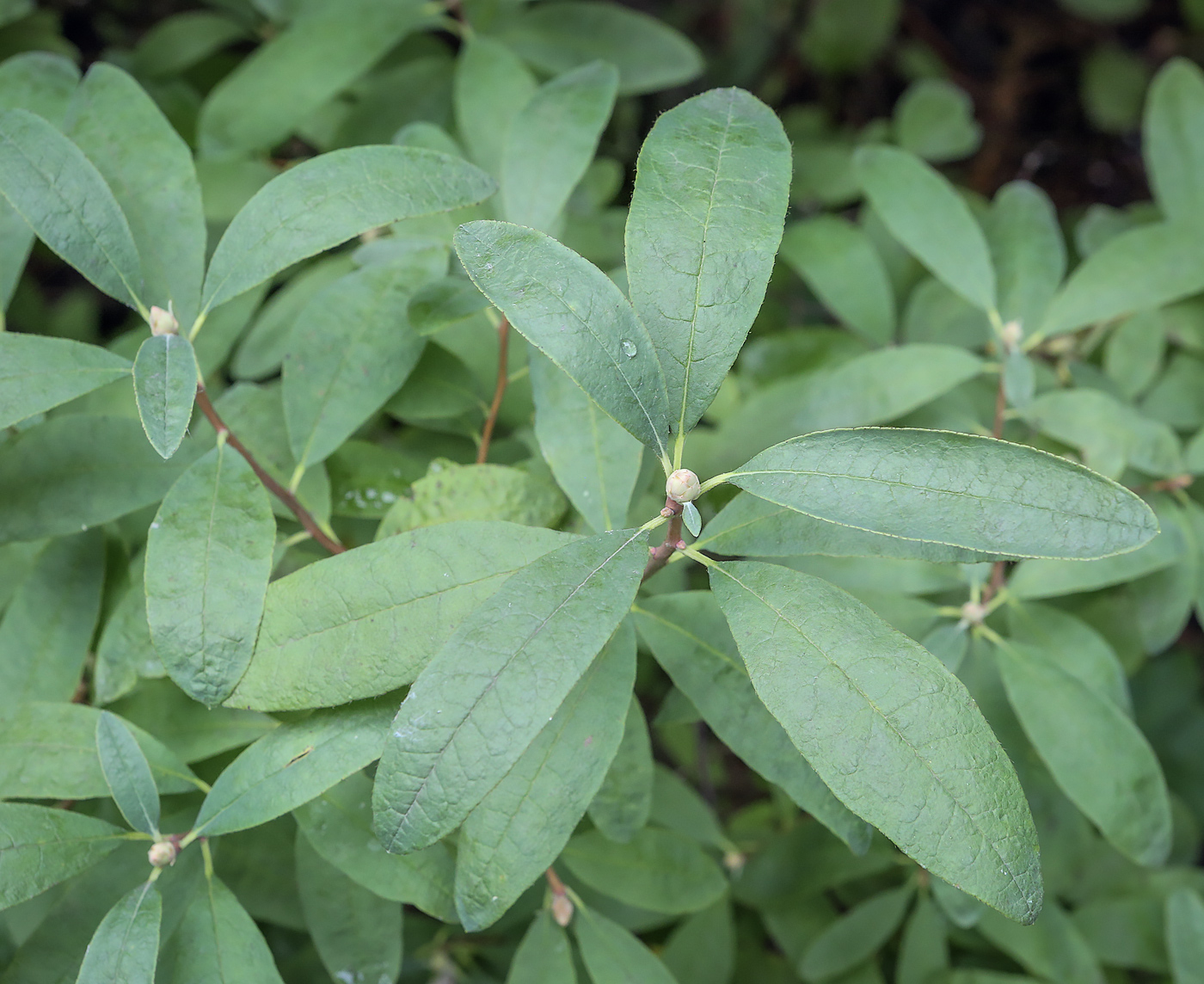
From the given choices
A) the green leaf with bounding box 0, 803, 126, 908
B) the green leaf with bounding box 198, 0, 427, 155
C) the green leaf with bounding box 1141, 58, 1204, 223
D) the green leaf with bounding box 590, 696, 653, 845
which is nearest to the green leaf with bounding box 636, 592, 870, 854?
the green leaf with bounding box 590, 696, 653, 845

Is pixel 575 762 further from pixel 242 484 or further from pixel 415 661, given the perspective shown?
pixel 242 484

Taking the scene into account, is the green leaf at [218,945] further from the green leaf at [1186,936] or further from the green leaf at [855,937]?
the green leaf at [1186,936]

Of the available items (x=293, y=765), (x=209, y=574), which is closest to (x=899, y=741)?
(x=293, y=765)

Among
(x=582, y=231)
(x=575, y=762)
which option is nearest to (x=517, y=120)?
(x=582, y=231)

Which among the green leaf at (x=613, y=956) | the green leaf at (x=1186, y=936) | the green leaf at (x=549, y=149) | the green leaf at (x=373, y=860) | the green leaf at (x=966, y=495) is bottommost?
the green leaf at (x=1186, y=936)

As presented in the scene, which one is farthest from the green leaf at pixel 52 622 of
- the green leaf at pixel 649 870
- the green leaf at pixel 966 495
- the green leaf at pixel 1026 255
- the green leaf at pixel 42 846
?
the green leaf at pixel 1026 255
